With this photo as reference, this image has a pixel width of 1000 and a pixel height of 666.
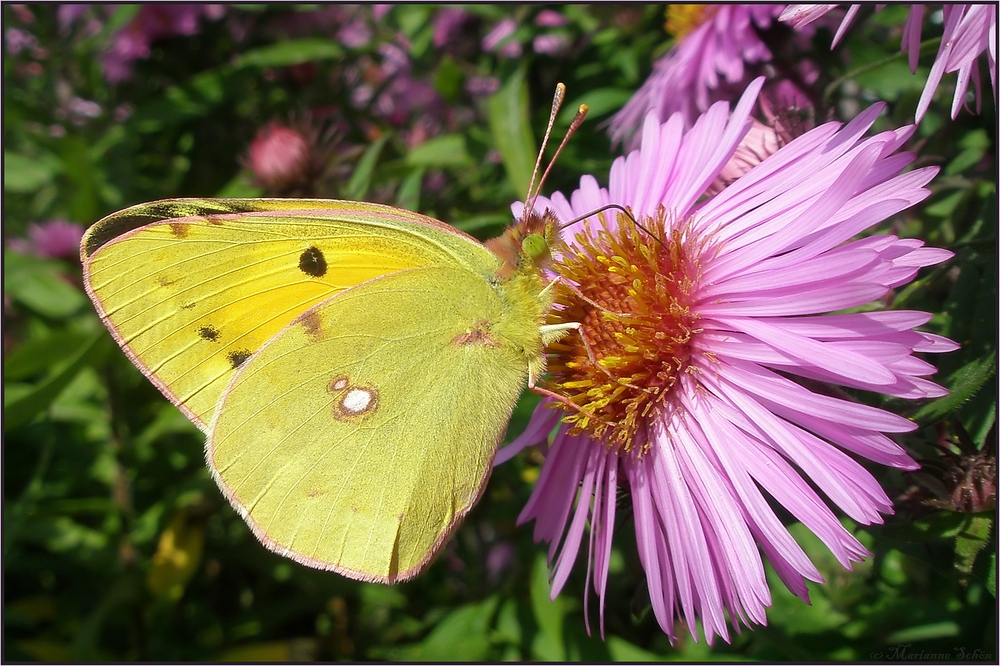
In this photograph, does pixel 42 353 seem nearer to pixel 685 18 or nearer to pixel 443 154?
pixel 443 154

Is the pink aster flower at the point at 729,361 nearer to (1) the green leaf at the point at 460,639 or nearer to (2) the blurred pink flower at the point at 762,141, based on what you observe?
(2) the blurred pink flower at the point at 762,141

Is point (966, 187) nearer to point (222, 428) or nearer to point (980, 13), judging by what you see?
point (980, 13)

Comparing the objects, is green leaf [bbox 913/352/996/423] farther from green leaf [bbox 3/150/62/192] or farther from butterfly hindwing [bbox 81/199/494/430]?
green leaf [bbox 3/150/62/192]

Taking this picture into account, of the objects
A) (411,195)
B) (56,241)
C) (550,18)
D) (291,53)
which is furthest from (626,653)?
(56,241)

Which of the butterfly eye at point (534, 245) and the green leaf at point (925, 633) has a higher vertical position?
the butterfly eye at point (534, 245)

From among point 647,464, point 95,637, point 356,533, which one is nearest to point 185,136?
point 95,637

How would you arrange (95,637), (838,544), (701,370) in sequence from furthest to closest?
(95,637)
(701,370)
(838,544)

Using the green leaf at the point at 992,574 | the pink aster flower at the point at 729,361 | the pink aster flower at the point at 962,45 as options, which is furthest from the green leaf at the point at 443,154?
the green leaf at the point at 992,574
